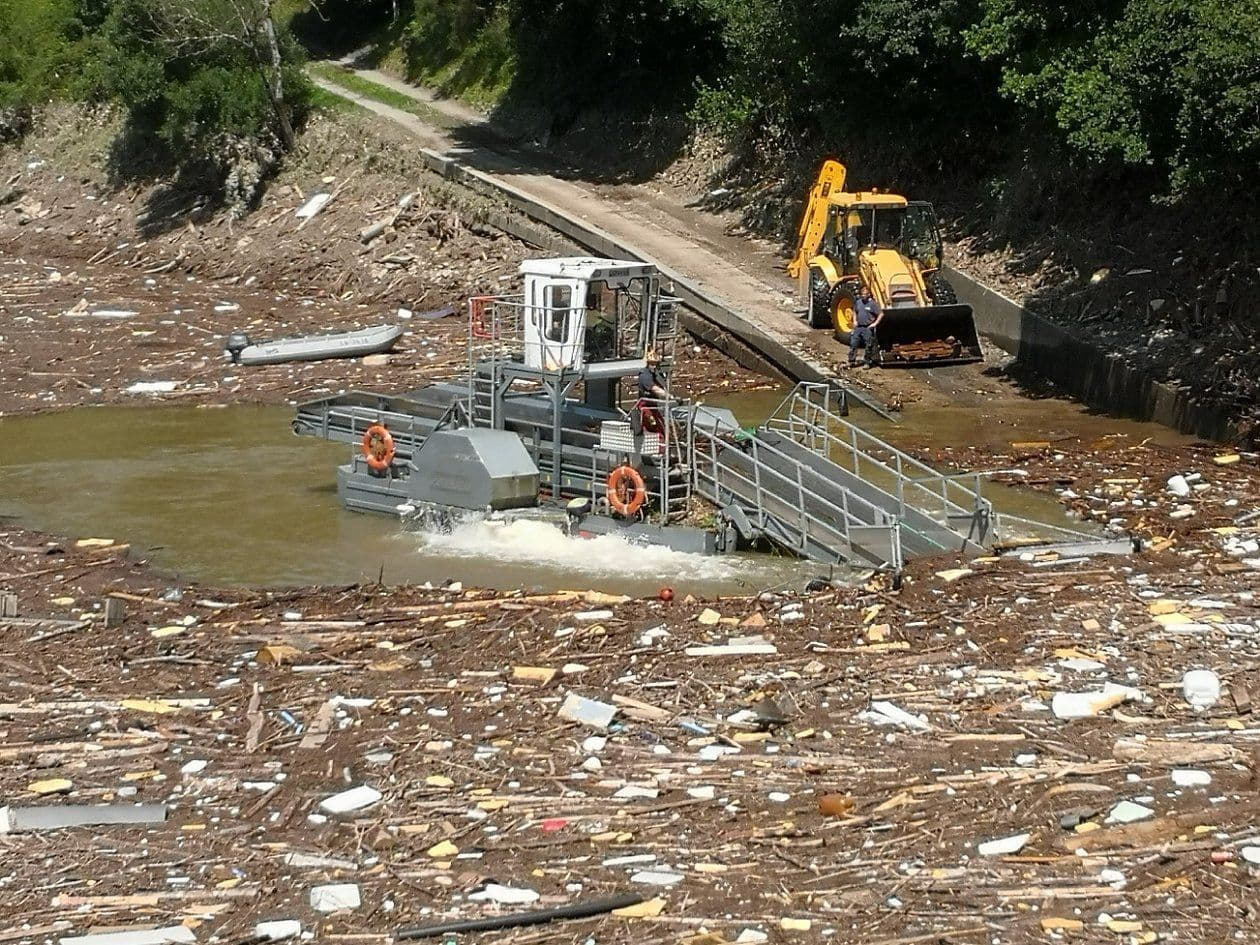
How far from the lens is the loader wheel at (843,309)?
27.8 metres

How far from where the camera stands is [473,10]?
47719 mm

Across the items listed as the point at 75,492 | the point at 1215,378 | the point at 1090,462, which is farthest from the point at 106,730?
the point at 1215,378

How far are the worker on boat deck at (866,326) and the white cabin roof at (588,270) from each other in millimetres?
7564

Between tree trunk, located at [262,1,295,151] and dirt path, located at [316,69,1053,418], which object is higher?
tree trunk, located at [262,1,295,151]

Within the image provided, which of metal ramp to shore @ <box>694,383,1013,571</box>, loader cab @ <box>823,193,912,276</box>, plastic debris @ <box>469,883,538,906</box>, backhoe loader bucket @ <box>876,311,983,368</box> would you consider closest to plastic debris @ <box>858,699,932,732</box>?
plastic debris @ <box>469,883,538,906</box>

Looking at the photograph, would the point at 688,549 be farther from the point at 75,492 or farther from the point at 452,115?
the point at 452,115

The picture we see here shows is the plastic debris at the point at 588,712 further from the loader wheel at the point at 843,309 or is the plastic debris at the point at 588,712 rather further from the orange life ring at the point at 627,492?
the loader wheel at the point at 843,309

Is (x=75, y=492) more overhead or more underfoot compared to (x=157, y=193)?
more underfoot

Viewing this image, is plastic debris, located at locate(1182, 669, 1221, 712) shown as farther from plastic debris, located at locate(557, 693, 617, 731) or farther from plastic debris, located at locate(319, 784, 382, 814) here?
plastic debris, located at locate(319, 784, 382, 814)

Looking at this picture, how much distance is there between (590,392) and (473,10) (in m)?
30.6

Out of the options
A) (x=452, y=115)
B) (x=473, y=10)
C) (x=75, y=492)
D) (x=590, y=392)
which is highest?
(x=473, y=10)

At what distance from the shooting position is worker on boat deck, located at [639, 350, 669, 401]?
18.5 m

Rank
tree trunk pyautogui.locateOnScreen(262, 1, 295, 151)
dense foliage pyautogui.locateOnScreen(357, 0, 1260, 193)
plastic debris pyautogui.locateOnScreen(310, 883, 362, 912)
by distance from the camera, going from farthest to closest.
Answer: tree trunk pyautogui.locateOnScreen(262, 1, 295, 151)
dense foliage pyautogui.locateOnScreen(357, 0, 1260, 193)
plastic debris pyautogui.locateOnScreen(310, 883, 362, 912)

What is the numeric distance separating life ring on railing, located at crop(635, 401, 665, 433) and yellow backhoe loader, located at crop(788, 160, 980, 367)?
29.5ft
